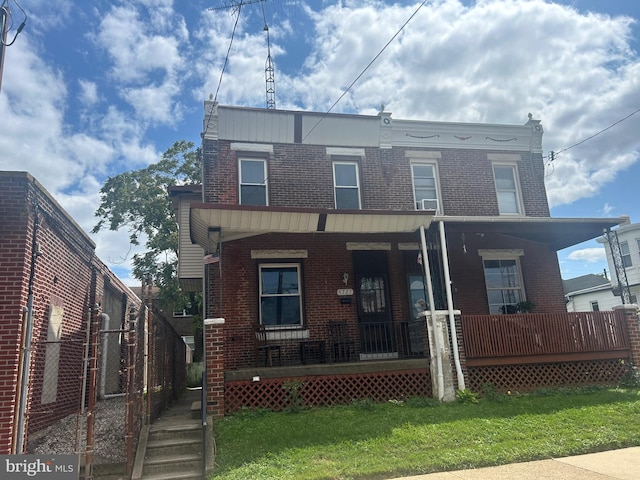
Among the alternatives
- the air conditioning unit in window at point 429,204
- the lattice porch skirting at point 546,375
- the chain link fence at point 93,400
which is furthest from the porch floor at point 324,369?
the air conditioning unit in window at point 429,204

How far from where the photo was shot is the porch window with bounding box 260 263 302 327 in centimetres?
1176

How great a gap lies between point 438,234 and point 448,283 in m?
1.38

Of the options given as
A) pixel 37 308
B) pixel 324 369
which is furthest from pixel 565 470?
pixel 37 308

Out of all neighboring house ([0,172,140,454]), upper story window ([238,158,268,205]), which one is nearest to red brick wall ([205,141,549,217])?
upper story window ([238,158,268,205])

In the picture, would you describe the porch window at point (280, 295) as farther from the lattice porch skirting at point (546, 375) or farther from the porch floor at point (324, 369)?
the lattice porch skirting at point (546, 375)

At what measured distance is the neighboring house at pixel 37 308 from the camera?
671 cm

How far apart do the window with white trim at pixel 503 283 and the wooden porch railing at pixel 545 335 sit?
7.43 feet

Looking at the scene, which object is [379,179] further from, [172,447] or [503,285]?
[172,447]

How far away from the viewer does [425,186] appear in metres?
13.9

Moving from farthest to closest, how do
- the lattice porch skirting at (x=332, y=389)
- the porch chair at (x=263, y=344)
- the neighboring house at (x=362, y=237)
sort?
the porch chair at (x=263, y=344), the neighboring house at (x=362, y=237), the lattice porch skirting at (x=332, y=389)

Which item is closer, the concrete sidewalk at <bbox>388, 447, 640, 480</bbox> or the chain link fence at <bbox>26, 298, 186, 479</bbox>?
the concrete sidewalk at <bbox>388, 447, 640, 480</bbox>

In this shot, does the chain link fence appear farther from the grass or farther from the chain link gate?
the grass

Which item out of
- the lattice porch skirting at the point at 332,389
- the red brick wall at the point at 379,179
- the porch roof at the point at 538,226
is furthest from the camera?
the red brick wall at the point at 379,179

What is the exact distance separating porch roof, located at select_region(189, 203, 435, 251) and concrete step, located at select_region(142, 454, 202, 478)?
169 inches
